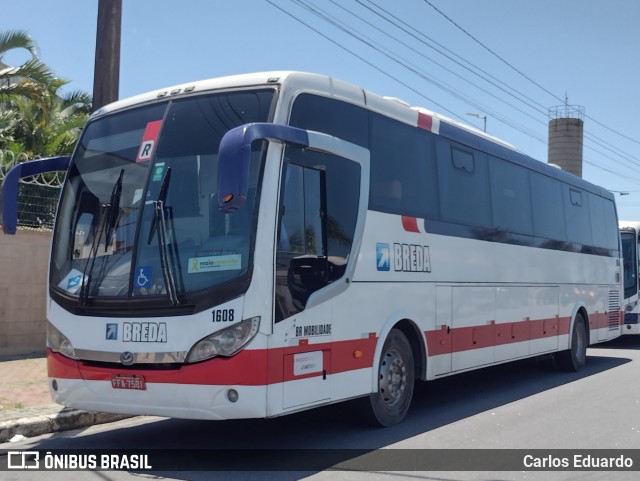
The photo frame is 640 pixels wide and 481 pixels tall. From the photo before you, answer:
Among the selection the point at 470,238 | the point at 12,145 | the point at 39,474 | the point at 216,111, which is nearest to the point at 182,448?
the point at 39,474

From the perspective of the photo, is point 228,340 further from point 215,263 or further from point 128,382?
point 128,382

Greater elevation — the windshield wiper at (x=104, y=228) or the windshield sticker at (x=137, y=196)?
the windshield sticker at (x=137, y=196)

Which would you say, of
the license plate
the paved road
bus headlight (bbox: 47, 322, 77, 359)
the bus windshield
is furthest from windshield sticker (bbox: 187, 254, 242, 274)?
the paved road

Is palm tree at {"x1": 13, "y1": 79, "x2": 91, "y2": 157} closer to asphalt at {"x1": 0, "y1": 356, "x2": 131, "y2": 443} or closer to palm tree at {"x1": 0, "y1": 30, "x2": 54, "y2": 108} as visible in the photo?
palm tree at {"x1": 0, "y1": 30, "x2": 54, "y2": 108}

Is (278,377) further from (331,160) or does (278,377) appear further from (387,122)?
(387,122)

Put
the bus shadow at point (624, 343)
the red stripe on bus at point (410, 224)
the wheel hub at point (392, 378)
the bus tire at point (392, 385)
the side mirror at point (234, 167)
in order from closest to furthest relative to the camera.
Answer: the side mirror at point (234, 167) < the bus tire at point (392, 385) < the wheel hub at point (392, 378) < the red stripe on bus at point (410, 224) < the bus shadow at point (624, 343)

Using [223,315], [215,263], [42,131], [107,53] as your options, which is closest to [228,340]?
[223,315]

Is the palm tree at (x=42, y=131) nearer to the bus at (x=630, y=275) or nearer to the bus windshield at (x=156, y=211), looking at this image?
the bus windshield at (x=156, y=211)

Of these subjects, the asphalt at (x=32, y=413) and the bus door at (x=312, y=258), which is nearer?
the bus door at (x=312, y=258)

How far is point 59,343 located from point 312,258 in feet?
8.45

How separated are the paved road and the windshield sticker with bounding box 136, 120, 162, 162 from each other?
288cm

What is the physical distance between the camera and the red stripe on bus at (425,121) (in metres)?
9.52

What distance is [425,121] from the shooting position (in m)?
9.64

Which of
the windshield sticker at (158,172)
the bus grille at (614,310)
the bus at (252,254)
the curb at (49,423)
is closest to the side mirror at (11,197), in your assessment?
the bus at (252,254)
